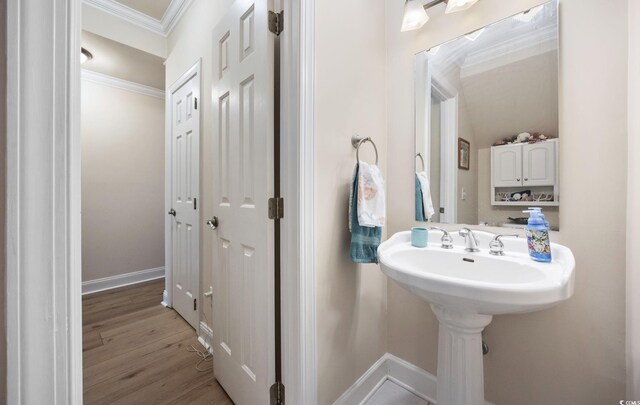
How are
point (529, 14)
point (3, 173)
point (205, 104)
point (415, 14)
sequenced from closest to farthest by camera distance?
point (3, 173) < point (529, 14) < point (415, 14) < point (205, 104)

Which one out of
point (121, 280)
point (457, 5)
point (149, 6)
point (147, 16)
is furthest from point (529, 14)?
point (121, 280)

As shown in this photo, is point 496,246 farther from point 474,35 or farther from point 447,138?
point 474,35

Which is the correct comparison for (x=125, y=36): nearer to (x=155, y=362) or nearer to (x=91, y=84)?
(x=91, y=84)

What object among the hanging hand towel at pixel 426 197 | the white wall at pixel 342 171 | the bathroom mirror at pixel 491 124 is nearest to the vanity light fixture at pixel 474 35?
the bathroom mirror at pixel 491 124

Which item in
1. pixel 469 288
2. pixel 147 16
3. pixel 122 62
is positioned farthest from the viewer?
pixel 122 62

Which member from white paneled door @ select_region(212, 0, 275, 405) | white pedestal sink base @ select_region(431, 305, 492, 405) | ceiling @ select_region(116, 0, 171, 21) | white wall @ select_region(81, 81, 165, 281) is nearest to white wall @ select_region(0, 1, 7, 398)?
white paneled door @ select_region(212, 0, 275, 405)

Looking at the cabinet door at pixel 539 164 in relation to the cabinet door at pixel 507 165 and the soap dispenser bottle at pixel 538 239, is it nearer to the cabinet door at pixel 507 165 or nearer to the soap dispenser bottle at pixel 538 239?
the cabinet door at pixel 507 165

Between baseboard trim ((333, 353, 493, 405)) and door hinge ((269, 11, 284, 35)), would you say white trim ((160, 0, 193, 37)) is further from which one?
baseboard trim ((333, 353, 493, 405))

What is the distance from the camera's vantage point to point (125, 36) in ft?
7.06

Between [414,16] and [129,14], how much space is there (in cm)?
235

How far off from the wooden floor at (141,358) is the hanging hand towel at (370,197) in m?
1.23

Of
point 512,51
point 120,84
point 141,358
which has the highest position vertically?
point 120,84

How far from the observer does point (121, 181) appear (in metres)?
2.95

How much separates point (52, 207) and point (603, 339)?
5.59 feet
